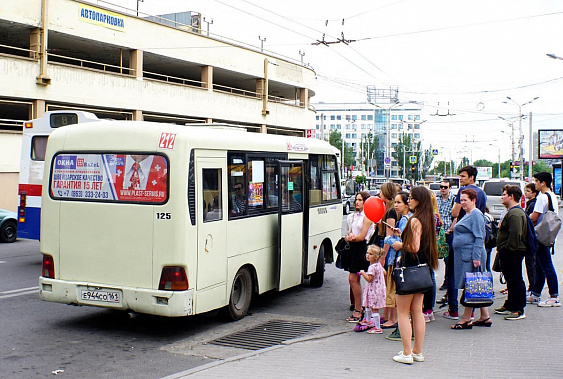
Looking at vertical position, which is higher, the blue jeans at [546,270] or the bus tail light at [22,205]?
the bus tail light at [22,205]

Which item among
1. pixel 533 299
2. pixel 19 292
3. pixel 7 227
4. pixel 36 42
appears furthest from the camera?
pixel 36 42

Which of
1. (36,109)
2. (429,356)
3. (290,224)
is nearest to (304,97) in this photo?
(36,109)

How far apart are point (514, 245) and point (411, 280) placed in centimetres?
271

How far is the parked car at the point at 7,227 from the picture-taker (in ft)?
60.6

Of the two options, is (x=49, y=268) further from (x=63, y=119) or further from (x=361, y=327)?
(x=63, y=119)

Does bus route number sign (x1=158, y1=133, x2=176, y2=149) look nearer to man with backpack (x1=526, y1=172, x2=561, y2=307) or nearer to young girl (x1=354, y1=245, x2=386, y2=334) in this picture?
young girl (x1=354, y1=245, x2=386, y2=334)

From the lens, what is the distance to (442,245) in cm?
941

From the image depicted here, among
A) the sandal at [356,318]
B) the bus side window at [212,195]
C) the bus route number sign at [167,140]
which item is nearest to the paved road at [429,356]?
the sandal at [356,318]

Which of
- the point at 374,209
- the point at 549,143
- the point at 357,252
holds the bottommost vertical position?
the point at 357,252

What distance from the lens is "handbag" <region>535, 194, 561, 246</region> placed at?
376 inches

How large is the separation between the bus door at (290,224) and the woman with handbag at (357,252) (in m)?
1.29

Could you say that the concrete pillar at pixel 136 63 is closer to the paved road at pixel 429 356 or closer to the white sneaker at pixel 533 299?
the white sneaker at pixel 533 299

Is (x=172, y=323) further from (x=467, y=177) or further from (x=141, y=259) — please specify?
(x=467, y=177)

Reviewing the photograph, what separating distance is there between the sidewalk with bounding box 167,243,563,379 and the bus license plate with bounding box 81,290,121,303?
1870 millimetres
